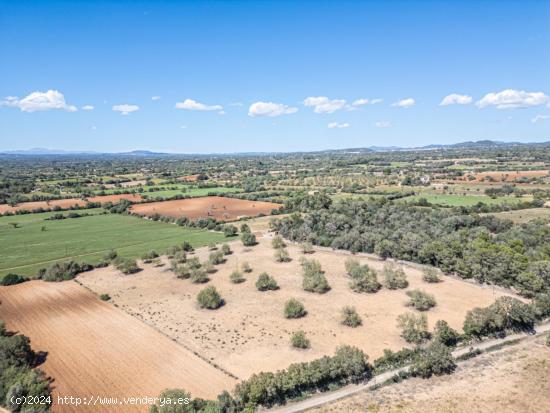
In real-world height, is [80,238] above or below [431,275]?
below

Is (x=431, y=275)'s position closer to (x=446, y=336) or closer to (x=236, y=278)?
(x=446, y=336)

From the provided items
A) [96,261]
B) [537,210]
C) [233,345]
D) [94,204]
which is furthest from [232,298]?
[94,204]

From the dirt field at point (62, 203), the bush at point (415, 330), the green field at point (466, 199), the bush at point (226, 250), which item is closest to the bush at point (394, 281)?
the bush at point (415, 330)

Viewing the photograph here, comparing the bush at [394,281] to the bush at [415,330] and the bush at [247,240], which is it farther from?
the bush at [247,240]

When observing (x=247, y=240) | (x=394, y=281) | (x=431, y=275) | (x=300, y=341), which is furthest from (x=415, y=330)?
(x=247, y=240)

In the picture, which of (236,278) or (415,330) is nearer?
(415,330)
